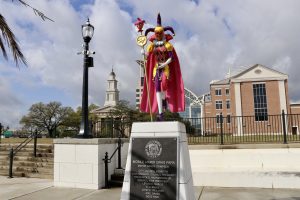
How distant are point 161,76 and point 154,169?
245cm

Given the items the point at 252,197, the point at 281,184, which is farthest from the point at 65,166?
the point at 281,184

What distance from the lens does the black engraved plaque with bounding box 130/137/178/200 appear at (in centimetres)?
617

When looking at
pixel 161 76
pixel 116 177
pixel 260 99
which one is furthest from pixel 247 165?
pixel 260 99

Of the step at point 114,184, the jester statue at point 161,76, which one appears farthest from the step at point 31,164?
the jester statue at point 161,76

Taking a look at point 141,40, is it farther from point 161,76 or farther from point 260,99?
point 260,99

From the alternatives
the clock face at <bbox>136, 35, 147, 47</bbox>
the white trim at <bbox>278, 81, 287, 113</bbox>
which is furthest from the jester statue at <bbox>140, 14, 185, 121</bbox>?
the white trim at <bbox>278, 81, 287, 113</bbox>

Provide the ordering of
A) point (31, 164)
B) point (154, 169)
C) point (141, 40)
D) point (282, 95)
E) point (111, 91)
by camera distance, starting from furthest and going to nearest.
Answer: point (111, 91), point (282, 95), point (31, 164), point (141, 40), point (154, 169)

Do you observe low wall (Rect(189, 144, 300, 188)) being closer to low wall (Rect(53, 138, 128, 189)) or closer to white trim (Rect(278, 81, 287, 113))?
low wall (Rect(53, 138, 128, 189))

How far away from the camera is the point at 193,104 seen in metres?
124

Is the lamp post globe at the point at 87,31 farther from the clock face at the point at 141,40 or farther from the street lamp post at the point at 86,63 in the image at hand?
the clock face at the point at 141,40

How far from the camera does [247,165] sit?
11.1 meters

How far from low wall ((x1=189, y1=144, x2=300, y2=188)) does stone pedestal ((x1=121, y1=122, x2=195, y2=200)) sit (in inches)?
138

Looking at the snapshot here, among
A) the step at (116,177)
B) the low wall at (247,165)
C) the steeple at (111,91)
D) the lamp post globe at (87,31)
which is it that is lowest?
the step at (116,177)

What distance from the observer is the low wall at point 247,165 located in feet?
31.1
